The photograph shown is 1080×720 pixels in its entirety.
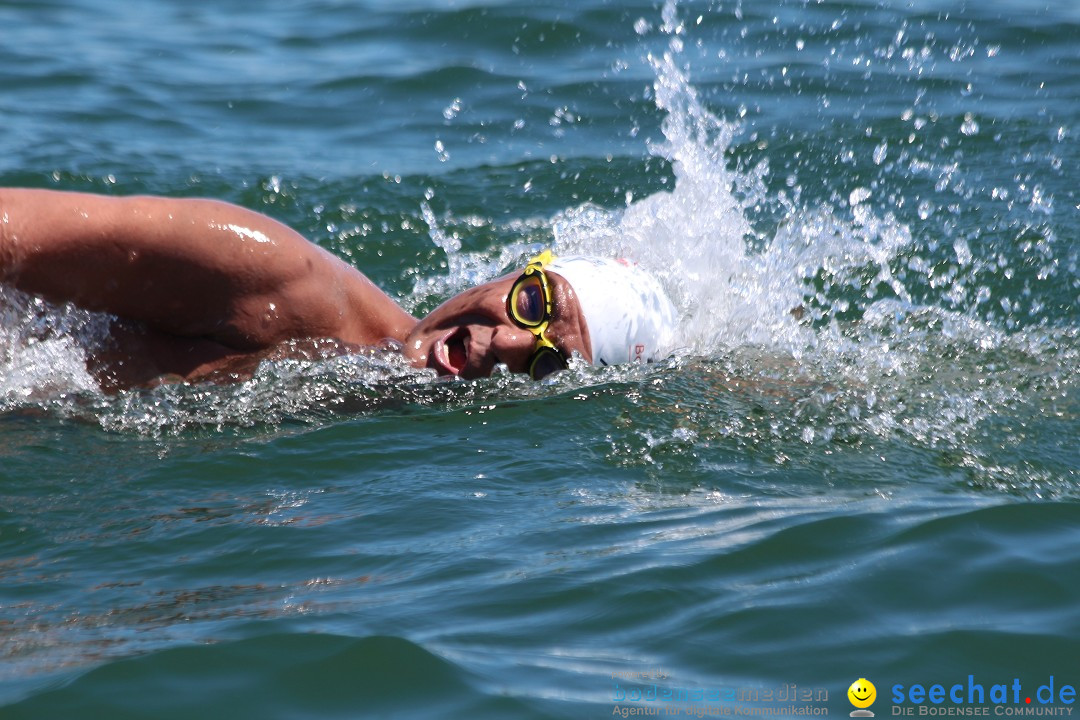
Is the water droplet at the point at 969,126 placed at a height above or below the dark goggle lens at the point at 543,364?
above

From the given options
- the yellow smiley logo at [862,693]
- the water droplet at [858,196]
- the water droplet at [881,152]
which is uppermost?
the water droplet at [881,152]

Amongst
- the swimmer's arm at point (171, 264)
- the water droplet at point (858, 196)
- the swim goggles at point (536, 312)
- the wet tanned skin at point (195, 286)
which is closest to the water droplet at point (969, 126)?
the water droplet at point (858, 196)

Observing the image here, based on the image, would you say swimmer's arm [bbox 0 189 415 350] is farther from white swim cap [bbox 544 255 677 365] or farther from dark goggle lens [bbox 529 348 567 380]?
white swim cap [bbox 544 255 677 365]

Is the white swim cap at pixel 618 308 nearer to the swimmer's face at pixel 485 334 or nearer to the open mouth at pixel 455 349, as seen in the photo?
the swimmer's face at pixel 485 334

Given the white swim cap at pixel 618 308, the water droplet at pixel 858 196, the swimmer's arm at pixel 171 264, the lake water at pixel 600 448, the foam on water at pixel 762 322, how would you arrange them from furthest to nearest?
the water droplet at pixel 858 196
the white swim cap at pixel 618 308
the foam on water at pixel 762 322
the swimmer's arm at pixel 171 264
the lake water at pixel 600 448

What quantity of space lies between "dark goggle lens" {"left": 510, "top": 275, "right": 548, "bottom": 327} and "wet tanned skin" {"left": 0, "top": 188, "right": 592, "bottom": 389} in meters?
0.07

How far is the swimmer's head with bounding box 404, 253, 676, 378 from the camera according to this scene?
505 centimetres

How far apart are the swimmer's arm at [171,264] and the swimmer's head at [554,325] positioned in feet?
2.03

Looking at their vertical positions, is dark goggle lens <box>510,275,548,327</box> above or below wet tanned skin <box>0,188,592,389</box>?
above

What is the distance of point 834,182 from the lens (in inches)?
319

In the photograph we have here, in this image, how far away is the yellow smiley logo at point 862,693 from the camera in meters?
3.02

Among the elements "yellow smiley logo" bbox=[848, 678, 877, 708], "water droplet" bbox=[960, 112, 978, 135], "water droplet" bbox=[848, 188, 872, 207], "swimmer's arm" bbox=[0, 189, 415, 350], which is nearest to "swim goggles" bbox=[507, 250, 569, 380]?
"swimmer's arm" bbox=[0, 189, 415, 350]

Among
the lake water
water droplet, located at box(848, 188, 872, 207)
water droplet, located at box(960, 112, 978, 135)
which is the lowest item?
the lake water

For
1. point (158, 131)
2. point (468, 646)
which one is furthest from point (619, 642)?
point (158, 131)
